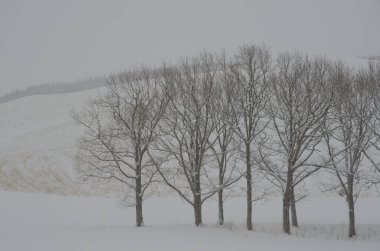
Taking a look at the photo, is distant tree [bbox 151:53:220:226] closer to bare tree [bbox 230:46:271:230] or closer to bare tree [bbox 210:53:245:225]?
bare tree [bbox 210:53:245:225]

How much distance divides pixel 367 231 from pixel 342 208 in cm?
914

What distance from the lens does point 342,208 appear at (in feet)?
102

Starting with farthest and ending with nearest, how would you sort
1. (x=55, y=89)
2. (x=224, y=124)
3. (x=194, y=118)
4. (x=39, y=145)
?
(x=55, y=89)
(x=39, y=145)
(x=194, y=118)
(x=224, y=124)

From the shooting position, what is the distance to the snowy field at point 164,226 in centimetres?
1484

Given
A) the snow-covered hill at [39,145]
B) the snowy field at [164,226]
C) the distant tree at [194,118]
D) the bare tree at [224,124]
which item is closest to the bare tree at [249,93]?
the bare tree at [224,124]

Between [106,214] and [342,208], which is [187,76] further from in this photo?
[342,208]

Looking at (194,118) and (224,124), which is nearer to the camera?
(224,124)

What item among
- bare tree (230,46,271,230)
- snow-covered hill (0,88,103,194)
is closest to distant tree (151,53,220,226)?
bare tree (230,46,271,230)

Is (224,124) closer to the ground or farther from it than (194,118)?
closer to the ground

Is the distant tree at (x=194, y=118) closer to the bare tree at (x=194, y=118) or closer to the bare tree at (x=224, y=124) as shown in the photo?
the bare tree at (x=194, y=118)

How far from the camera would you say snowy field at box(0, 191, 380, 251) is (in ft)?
48.7

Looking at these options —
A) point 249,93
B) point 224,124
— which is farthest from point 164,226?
point 249,93

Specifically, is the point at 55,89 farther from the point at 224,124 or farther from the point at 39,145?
the point at 224,124

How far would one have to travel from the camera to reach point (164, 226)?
22.0 m
